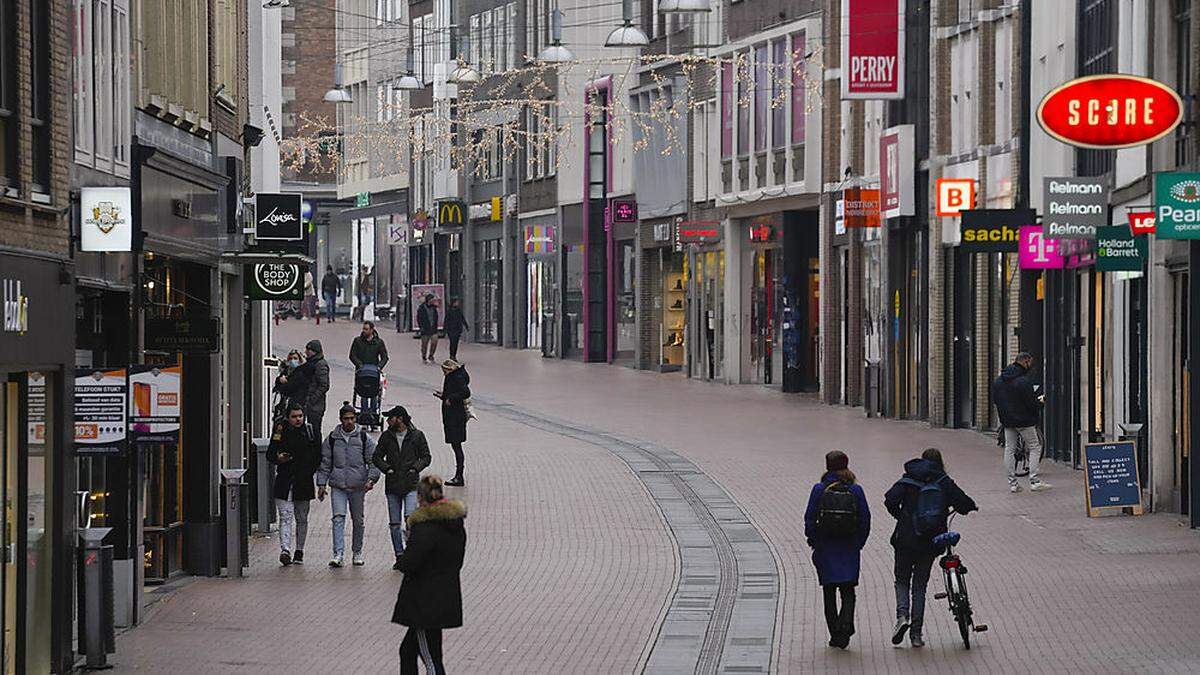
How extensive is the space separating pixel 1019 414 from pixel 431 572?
1406cm

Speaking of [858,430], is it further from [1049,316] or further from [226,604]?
[226,604]

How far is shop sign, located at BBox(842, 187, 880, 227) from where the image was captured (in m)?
39.2

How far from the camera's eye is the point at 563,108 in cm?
6056

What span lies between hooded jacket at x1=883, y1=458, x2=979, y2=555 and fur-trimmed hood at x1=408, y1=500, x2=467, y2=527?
139 inches

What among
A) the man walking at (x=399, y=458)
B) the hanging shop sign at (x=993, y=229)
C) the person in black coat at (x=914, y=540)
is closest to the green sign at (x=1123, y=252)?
the hanging shop sign at (x=993, y=229)

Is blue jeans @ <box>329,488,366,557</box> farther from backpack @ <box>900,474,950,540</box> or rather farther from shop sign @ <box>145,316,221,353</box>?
backpack @ <box>900,474,950,540</box>

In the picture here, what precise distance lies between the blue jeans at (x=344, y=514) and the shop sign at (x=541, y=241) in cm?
3963

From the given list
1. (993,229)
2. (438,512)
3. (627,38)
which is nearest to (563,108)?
(627,38)

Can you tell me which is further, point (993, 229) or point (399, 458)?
point (993, 229)

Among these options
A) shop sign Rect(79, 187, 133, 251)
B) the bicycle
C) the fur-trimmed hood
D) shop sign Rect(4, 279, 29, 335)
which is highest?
shop sign Rect(79, 187, 133, 251)

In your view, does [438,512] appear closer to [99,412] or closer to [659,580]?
[99,412]

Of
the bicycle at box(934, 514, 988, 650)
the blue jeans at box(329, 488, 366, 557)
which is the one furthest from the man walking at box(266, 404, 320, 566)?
the bicycle at box(934, 514, 988, 650)

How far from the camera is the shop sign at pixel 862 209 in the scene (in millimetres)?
39156

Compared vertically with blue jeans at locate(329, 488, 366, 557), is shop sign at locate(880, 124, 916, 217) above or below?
above
